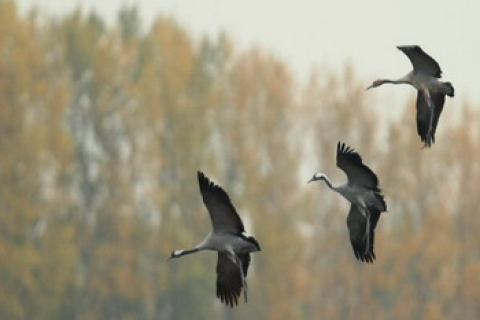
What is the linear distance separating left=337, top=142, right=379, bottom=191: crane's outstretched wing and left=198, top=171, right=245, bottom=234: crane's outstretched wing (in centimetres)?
152

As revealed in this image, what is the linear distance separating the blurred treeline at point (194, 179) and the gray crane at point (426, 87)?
24419 mm

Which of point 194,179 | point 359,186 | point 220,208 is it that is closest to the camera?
point 220,208

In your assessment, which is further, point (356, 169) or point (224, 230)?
point (356, 169)

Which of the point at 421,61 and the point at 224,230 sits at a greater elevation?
the point at 421,61

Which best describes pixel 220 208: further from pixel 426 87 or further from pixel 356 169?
pixel 426 87

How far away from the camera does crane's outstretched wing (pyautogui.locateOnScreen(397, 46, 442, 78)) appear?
59.0 ft

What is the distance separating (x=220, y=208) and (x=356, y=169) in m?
1.75

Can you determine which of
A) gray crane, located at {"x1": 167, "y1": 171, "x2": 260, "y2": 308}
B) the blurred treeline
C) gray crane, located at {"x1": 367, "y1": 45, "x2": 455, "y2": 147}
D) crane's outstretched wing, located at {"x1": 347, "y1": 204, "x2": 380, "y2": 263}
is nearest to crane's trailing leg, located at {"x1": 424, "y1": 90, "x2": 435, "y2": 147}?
gray crane, located at {"x1": 367, "y1": 45, "x2": 455, "y2": 147}

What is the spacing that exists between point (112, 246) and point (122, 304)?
1.53m

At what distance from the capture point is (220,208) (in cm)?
1739

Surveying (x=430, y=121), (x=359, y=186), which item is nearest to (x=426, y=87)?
(x=430, y=121)

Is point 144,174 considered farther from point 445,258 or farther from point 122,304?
point 445,258

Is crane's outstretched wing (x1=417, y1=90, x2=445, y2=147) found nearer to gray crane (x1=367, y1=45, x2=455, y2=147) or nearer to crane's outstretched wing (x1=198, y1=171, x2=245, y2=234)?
gray crane (x1=367, y1=45, x2=455, y2=147)

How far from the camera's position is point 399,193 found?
45.9 metres
